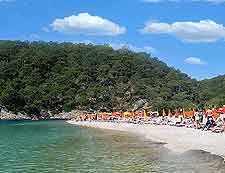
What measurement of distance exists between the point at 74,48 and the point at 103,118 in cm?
8429

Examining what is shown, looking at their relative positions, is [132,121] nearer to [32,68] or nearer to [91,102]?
[91,102]

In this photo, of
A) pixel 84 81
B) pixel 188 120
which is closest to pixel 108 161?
pixel 188 120

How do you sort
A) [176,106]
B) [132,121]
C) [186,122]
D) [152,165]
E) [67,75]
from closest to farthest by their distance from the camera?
1. [152,165]
2. [186,122]
3. [132,121]
4. [176,106]
5. [67,75]

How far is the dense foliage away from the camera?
13800 cm

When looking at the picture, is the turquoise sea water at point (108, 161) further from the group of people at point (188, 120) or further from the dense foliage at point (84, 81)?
the dense foliage at point (84, 81)

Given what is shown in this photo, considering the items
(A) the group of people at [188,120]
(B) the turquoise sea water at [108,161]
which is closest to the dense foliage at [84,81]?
(A) the group of people at [188,120]

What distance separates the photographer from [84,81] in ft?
494

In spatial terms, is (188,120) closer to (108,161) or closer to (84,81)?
(108,161)

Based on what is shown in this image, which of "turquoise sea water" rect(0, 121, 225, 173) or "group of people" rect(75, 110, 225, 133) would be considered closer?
"turquoise sea water" rect(0, 121, 225, 173)

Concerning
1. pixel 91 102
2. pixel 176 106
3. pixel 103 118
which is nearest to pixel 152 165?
pixel 103 118

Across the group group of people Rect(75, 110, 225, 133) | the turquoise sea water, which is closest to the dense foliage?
group of people Rect(75, 110, 225, 133)

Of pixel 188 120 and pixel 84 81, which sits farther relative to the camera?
pixel 84 81

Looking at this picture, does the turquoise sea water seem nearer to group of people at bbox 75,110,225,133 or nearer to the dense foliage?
group of people at bbox 75,110,225,133

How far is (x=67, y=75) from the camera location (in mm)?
153125
